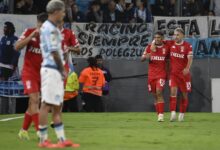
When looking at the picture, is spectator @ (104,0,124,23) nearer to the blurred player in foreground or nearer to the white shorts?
the blurred player in foreground

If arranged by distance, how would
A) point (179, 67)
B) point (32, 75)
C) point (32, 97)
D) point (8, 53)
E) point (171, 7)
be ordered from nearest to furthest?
point (32, 97) < point (32, 75) < point (179, 67) < point (8, 53) < point (171, 7)

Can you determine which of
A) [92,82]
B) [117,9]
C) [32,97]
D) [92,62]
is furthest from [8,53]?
[32,97]

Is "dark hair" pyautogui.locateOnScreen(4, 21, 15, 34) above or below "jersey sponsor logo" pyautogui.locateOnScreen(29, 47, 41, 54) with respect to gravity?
above

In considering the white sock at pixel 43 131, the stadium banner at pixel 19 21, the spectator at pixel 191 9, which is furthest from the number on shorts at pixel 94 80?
the white sock at pixel 43 131

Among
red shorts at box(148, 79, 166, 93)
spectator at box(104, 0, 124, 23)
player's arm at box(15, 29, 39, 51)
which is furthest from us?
spectator at box(104, 0, 124, 23)

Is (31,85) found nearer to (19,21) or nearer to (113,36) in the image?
(19,21)

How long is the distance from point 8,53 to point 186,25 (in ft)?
20.1

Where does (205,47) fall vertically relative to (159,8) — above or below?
below

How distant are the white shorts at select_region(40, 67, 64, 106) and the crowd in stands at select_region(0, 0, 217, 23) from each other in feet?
48.3

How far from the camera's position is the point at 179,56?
20.0m

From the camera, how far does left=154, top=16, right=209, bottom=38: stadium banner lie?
25.5 meters

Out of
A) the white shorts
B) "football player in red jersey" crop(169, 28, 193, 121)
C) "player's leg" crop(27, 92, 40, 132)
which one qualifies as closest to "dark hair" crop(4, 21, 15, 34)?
"football player in red jersey" crop(169, 28, 193, 121)

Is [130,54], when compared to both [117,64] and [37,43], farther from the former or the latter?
[37,43]

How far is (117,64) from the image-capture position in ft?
86.6
